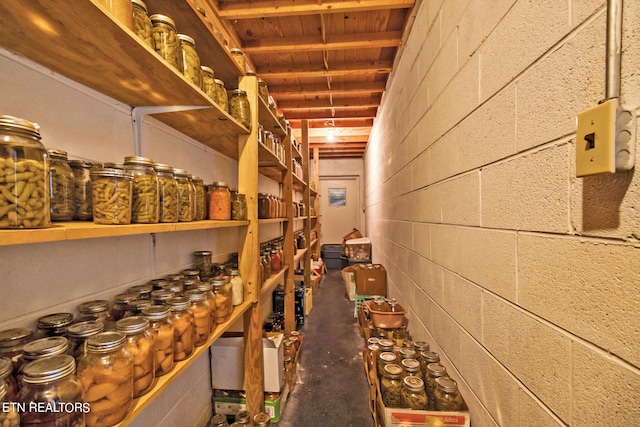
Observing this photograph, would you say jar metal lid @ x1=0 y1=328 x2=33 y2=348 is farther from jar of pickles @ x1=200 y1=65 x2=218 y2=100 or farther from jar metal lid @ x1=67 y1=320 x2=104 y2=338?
jar of pickles @ x1=200 y1=65 x2=218 y2=100

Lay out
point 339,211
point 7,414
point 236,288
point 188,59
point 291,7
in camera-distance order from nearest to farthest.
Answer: point 7,414 → point 188,59 → point 236,288 → point 291,7 → point 339,211

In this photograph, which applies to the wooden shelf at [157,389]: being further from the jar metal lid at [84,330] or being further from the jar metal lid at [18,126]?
the jar metal lid at [18,126]

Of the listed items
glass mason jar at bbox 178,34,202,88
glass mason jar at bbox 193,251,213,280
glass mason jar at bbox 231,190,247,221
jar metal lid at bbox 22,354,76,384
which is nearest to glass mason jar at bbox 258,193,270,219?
glass mason jar at bbox 231,190,247,221

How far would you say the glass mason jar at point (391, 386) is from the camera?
48.1 inches

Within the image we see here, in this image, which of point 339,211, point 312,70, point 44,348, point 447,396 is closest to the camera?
point 44,348

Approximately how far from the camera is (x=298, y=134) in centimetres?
543

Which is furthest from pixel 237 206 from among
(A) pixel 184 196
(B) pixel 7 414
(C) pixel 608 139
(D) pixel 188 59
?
(C) pixel 608 139

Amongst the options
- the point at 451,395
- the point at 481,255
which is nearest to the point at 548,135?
the point at 481,255

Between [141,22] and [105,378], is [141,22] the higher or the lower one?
the higher one

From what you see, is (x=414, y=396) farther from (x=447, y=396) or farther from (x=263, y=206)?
(x=263, y=206)

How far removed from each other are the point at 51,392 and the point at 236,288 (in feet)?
3.06

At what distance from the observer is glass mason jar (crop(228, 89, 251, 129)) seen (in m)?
1.45

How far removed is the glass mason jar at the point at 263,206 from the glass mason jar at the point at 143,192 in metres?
1.05

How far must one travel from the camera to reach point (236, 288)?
143 centimetres
